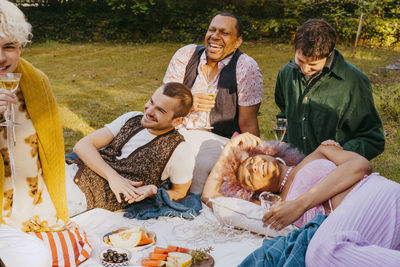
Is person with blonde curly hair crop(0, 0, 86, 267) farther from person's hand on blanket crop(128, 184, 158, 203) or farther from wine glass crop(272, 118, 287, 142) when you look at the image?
wine glass crop(272, 118, 287, 142)

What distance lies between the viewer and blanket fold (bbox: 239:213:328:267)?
281 cm

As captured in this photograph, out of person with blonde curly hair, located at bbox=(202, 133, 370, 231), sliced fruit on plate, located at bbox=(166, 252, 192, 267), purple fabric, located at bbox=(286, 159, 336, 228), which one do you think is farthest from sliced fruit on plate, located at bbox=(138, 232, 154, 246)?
purple fabric, located at bbox=(286, 159, 336, 228)

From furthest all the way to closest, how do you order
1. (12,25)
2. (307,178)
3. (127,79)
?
(127,79), (307,178), (12,25)

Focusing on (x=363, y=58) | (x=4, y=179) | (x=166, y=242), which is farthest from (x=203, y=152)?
(x=363, y=58)

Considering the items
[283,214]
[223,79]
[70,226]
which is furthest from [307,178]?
[70,226]

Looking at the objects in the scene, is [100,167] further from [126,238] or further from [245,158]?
[245,158]

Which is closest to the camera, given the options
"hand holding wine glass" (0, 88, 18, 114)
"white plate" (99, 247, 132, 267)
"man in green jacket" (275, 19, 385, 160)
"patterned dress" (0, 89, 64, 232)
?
"hand holding wine glass" (0, 88, 18, 114)

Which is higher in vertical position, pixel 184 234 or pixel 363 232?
pixel 363 232

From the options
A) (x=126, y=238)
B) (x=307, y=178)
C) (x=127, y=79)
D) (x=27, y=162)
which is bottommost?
(x=127, y=79)

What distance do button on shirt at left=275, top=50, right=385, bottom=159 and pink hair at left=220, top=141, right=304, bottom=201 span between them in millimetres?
519

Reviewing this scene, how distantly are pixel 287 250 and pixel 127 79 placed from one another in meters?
8.98

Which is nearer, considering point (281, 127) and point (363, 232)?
point (363, 232)

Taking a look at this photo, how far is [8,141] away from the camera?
291 cm

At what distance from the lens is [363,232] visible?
276cm
